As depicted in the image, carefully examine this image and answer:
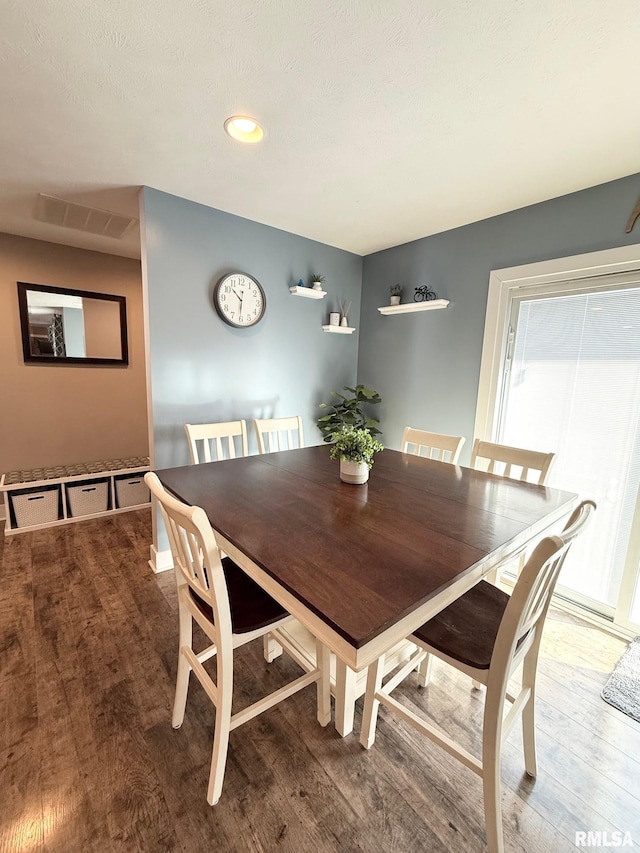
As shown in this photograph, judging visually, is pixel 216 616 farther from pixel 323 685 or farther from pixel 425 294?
pixel 425 294

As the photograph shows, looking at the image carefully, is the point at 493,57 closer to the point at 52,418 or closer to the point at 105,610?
the point at 105,610

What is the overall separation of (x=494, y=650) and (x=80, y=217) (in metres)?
3.49

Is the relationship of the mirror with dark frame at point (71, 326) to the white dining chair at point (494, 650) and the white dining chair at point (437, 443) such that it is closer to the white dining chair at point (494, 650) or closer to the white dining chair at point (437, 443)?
the white dining chair at point (437, 443)

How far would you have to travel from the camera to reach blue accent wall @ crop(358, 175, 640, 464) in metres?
1.99

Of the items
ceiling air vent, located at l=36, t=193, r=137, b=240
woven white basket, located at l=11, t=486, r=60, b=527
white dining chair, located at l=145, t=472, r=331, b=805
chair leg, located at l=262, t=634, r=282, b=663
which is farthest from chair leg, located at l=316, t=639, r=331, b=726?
ceiling air vent, located at l=36, t=193, r=137, b=240

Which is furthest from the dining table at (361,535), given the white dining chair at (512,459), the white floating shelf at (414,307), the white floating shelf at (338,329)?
the white floating shelf at (338,329)

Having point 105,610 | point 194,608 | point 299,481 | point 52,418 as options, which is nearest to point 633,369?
point 299,481

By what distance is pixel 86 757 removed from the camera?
1.25 m

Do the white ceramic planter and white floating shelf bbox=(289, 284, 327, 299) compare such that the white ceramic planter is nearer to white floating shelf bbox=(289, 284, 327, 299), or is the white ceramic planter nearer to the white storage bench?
white floating shelf bbox=(289, 284, 327, 299)

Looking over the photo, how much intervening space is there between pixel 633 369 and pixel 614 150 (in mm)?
1081

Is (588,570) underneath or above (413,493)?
underneath

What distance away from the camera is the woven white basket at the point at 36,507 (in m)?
2.83

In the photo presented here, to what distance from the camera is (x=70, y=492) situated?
303 cm

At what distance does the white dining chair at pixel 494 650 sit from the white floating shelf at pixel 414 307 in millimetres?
1965
